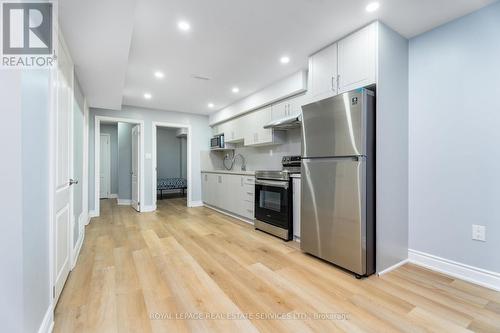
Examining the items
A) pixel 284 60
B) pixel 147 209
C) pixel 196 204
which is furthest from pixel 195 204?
pixel 284 60

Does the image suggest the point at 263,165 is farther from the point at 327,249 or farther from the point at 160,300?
the point at 160,300

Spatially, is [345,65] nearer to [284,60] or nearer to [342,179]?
[284,60]

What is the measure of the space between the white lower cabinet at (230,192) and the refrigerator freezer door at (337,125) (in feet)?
5.34

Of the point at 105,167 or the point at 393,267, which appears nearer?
the point at 393,267

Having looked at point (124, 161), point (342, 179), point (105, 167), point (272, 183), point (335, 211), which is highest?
point (124, 161)

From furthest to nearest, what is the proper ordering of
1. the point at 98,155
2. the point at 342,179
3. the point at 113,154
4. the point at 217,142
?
the point at 113,154 < the point at 217,142 < the point at 98,155 < the point at 342,179

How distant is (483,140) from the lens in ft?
6.56

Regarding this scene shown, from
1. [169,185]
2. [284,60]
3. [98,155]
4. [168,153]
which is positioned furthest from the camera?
[168,153]

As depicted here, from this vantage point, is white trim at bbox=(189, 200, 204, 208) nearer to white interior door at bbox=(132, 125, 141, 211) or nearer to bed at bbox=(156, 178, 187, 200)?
white interior door at bbox=(132, 125, 141, 211)

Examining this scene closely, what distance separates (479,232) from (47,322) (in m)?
3.36

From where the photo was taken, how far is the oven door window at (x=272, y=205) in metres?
3.14

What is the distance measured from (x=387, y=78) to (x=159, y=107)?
182 inches

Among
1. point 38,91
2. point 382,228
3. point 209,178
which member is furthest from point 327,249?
point 209,178

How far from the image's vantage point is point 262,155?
4.61 meters
